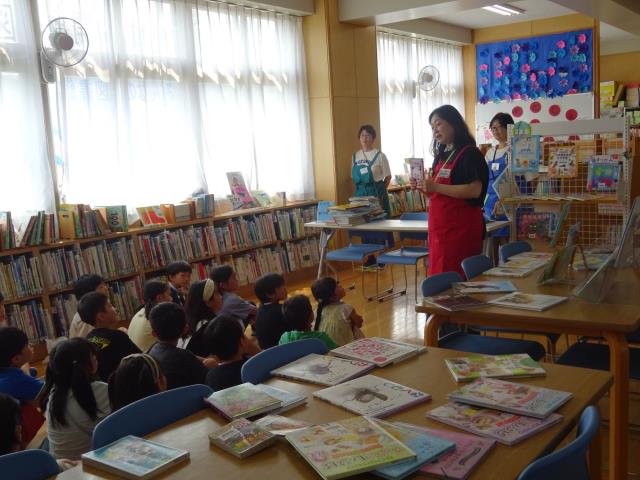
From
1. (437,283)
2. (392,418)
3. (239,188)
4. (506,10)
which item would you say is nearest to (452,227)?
(437,283)

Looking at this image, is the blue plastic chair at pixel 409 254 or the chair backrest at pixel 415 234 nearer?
the blue plastic chair at pixel 409 254

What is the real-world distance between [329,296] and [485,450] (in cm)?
193

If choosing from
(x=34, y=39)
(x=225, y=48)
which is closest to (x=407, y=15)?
(x=225, y=48)

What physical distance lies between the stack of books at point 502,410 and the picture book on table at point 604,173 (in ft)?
9.44

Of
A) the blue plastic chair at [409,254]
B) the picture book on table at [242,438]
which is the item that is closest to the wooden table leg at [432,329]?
the picture book on table at [242,438]

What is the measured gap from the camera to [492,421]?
159 centimetres

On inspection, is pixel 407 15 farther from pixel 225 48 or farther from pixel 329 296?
pixel 329 296

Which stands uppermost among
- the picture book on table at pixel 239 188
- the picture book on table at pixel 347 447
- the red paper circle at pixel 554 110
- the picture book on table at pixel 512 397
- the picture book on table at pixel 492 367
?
the red paper circle at pixel 554 110

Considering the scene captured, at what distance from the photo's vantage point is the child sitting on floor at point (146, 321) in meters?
Answer: 3.52

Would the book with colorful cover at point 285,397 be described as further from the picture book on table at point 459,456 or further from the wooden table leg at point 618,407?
the wooden table leg at point 618,407

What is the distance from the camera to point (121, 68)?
5488 mm

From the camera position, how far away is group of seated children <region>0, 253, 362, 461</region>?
220 cm

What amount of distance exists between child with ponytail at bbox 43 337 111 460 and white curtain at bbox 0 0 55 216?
9.62ft

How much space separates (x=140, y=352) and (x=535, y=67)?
9180mm
